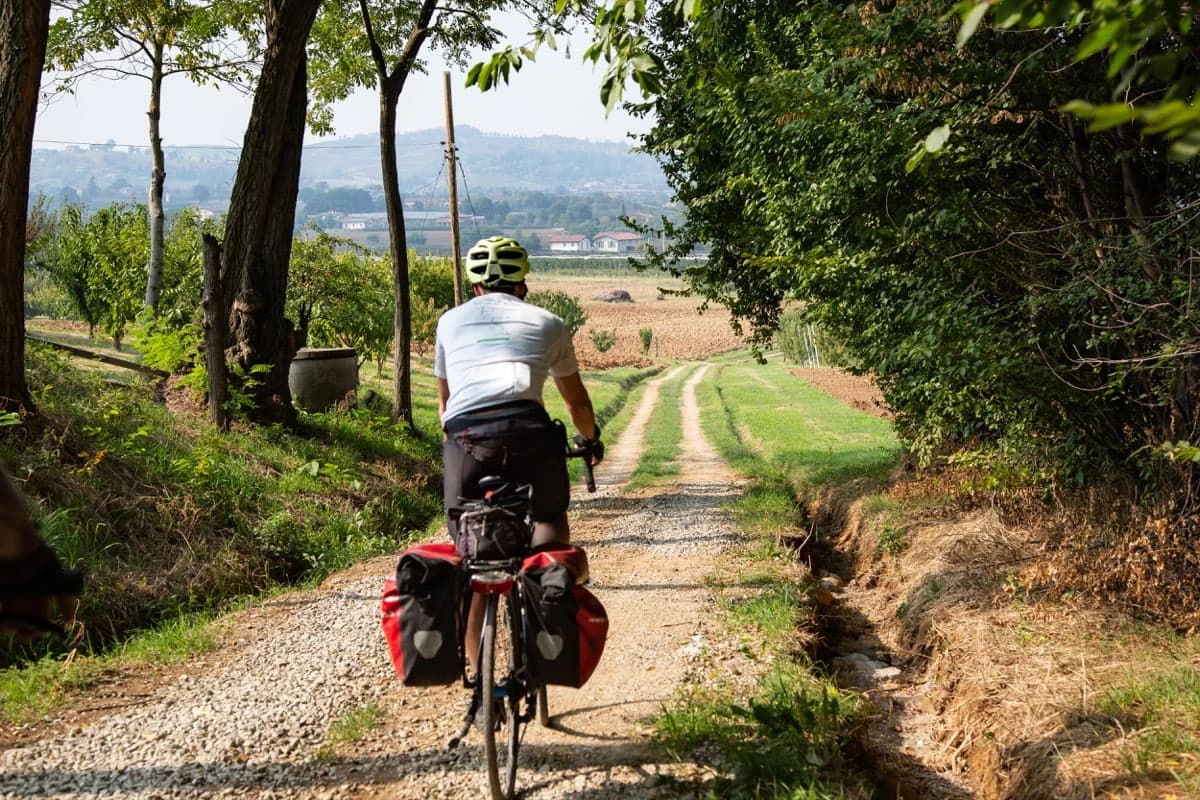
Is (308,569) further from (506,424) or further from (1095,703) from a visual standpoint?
(1095,703)

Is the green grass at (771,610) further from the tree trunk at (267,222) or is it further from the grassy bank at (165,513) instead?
the tree trunk at (267,222)

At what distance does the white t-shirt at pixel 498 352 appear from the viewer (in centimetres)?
444

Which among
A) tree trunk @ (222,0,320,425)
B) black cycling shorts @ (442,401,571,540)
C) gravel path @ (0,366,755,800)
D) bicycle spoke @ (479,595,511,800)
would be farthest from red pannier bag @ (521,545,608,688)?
tree trunk @ (222,0,320,425)

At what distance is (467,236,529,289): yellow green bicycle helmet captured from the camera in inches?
187

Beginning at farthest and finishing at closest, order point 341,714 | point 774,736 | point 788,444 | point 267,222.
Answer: point 788,444, point 267,222, point 341,714, point 774,736

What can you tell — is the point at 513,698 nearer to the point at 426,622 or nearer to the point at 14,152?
the point at 426,622

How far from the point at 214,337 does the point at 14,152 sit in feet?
12.2

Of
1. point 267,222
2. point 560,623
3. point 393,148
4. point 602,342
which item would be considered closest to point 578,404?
point 560,623

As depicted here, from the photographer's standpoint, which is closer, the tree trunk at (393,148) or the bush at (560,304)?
the tree trunk at (393,148)

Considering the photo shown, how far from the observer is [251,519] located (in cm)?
1005

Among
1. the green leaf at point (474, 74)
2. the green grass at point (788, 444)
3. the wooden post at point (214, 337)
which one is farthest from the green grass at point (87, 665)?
the green grass at point (788, 444)

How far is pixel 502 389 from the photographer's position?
14.5ft

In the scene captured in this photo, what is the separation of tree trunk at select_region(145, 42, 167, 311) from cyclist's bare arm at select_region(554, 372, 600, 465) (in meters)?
21.2

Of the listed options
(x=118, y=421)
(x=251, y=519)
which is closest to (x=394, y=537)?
(x=251, y=519)
